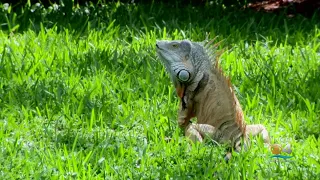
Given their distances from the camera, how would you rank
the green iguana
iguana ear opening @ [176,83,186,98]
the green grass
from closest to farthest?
the green grass < the green iguana < iguana ear opening @ [176,83,186,98]

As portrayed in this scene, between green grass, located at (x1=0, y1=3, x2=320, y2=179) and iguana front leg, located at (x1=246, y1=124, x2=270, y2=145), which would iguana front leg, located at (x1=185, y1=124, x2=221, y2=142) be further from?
iguana front leg, located at (x1=246, y1=124, x2=270, y2=145)

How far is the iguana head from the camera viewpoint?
495 centimetres

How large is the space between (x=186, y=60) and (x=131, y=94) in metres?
1.07

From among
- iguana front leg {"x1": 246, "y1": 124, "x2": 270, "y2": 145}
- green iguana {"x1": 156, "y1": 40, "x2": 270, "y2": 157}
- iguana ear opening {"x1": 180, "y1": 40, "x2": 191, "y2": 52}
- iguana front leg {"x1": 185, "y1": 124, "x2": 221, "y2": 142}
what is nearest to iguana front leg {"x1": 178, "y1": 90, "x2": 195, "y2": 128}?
green iguana {"x1": 156, "y1": 40, "x2": 270, "y2": 157}

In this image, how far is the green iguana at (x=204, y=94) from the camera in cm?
491

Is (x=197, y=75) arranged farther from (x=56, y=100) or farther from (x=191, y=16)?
(x=191, y=16)

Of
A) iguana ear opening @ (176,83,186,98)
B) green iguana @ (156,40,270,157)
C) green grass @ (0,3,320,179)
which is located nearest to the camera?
green grass @ (0,3,320,179)

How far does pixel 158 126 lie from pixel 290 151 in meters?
0.94

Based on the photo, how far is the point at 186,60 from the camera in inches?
196

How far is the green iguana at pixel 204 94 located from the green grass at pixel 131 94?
10 cm

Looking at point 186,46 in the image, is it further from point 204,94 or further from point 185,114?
point 185,114

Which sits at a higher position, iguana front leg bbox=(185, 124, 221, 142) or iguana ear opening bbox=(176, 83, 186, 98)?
iguana ear opening bbox=(176, 83, 186, 98)

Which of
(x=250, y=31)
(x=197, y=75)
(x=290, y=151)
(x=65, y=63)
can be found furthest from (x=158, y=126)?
(x=250, y=31)

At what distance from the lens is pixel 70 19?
8.20m
